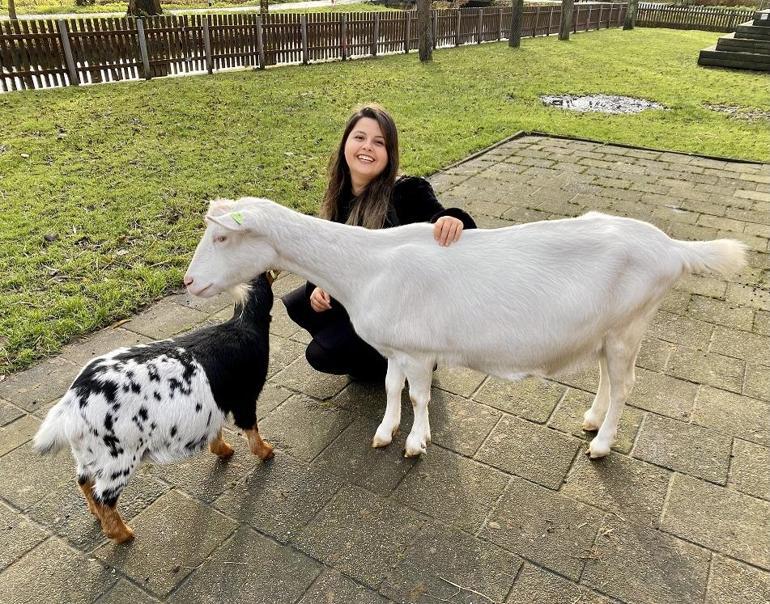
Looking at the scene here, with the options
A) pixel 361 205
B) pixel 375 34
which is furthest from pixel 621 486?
pixel 375 34

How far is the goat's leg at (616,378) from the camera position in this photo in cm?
309

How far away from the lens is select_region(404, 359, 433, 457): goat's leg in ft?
10.5

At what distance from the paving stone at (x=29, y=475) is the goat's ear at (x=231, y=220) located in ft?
5.86

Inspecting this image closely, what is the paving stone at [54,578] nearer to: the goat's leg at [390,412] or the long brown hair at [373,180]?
the goat's leg at [390,412]

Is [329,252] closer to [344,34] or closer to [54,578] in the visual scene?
[54,578]

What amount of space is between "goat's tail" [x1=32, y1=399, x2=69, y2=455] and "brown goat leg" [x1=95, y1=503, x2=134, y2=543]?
1.22ft

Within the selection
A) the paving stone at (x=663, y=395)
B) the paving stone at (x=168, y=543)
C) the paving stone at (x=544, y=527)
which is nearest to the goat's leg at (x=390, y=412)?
the paving stone at (x=544, y=527)

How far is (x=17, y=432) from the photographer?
11.6 ft

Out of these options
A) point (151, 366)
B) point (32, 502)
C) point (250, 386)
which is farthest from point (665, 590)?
point (32, 502)

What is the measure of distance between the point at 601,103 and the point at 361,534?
13.7m

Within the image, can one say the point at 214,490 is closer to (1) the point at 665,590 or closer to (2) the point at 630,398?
(1) the point at 665,590

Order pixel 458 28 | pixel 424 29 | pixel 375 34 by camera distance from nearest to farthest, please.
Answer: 1. pixel 424 29
2. pixel 375 34
3. pixel 458 28

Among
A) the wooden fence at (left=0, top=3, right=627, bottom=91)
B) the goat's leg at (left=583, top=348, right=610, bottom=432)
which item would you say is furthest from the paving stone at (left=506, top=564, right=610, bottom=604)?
the wooden fence at (left=0, top=3, right=627, bottom=91)

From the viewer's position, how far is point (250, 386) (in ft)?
10.5
